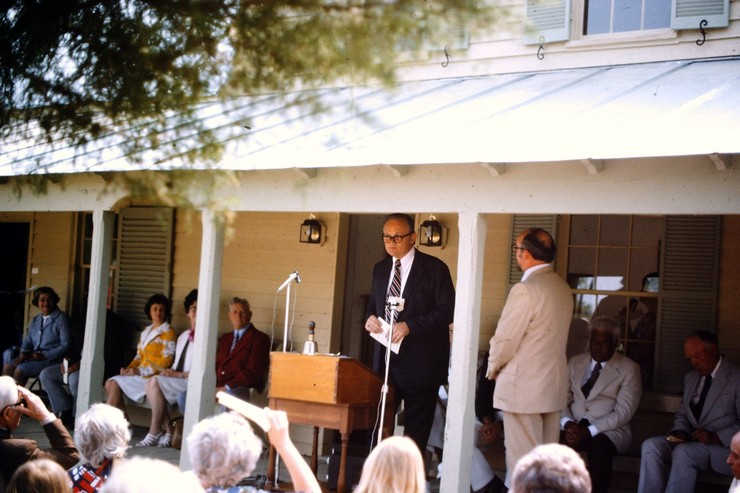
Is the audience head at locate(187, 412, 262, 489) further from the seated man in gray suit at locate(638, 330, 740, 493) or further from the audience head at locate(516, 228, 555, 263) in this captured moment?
the seated man in gray suit at locate(638, 330, 740, 493)

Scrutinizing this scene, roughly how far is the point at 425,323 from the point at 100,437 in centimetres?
306

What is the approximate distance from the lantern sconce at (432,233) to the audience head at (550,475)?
5.51 m

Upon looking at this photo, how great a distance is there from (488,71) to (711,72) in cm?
213

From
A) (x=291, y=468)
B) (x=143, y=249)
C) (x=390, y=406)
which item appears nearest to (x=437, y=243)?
(x=390, y=406)

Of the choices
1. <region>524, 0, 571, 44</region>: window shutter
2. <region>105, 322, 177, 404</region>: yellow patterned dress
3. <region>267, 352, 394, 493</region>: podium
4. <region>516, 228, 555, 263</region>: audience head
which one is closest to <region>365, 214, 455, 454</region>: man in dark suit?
<region>267, 352, 394, 493</region>: podium

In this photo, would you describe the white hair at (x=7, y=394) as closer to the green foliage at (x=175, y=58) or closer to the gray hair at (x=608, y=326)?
the green foliage at (x=175, y=58)

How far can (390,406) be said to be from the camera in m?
6.98

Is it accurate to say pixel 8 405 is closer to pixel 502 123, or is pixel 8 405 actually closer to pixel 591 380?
pixel 502 123

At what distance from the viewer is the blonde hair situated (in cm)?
358

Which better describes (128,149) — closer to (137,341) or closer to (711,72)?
(711,72)

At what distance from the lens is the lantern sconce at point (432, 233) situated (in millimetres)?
8539

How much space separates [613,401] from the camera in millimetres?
7145

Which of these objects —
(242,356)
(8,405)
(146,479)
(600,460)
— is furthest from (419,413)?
(146,479)

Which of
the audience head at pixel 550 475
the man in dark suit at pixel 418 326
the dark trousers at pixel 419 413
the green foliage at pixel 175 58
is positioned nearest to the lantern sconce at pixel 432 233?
the man in dark suit at pixel 418 326
